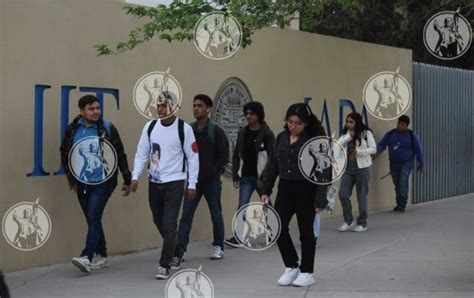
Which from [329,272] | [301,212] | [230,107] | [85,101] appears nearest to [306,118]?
[301,212]

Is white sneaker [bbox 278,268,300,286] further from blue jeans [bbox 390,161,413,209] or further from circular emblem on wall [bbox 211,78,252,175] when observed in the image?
blue jeans [bbox 390,161,413,209]

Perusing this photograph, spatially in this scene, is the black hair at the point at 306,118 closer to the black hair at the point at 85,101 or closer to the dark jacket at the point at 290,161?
the dark jacket at the point at 290,161

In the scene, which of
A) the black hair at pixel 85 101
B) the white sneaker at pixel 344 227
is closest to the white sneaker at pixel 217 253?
the black hair at pixel 85 101

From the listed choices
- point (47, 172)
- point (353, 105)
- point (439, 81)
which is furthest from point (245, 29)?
point (439, 81)

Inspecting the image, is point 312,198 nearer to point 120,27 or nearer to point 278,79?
point 120,27

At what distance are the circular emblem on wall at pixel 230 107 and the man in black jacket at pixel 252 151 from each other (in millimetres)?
1045

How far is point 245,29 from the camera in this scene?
8383 mm

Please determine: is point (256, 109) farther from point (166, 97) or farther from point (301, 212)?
point (301, 212)

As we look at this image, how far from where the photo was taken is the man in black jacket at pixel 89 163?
7926 mm

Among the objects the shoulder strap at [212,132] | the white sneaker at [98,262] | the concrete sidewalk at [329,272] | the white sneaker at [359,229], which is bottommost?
the concrete sidewalk at [329,272]

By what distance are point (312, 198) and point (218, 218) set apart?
5.83ft

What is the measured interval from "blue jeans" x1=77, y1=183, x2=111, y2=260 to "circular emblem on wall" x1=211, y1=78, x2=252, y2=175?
2781mm

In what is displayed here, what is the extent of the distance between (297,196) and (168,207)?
1.28 metres

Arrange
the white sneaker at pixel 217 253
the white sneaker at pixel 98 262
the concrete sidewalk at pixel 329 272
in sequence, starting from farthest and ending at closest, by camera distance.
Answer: the white sneaker at pixel 217 253 < the white sneaker at pixel 98 262 < the concrete sidewalk at pixel 329 272
